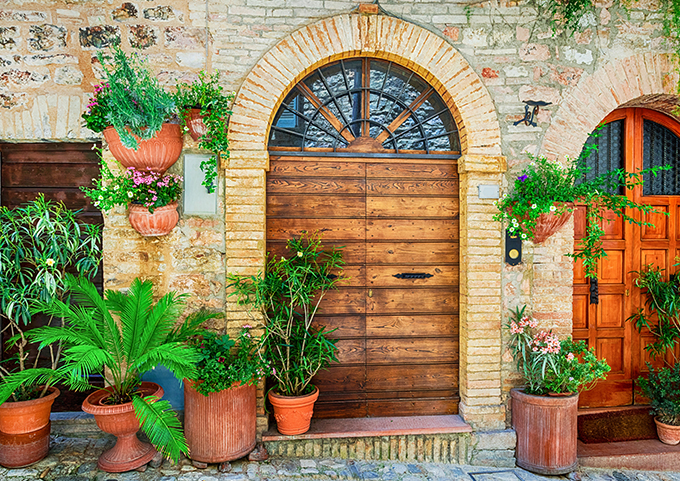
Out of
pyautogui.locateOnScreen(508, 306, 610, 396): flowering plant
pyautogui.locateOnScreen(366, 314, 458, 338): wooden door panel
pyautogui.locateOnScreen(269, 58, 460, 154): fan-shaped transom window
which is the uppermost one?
pyautogui.locateOnScreen(269, 58, 460, 154): fan-shaped transom window

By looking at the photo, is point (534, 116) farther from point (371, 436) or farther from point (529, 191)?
point (371, 436)

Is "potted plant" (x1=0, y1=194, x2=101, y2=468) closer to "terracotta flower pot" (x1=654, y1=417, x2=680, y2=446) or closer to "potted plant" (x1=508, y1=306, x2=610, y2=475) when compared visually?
"potted plant" (x1=508, y1=306, x2=610, y2=475)

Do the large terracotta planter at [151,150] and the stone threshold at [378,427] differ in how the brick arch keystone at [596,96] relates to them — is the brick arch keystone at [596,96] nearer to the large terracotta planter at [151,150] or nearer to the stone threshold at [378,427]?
the stone threshold at [378,427]

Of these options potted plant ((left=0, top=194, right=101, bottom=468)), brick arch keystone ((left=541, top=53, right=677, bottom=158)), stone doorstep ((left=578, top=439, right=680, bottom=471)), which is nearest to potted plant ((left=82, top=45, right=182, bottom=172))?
potted plant ((left=0, top=194, right=101, bottom=468))

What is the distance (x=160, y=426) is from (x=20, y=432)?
3.86 feet

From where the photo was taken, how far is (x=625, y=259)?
14.7 feet

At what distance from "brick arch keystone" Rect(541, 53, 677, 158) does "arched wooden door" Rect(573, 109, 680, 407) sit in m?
0.46

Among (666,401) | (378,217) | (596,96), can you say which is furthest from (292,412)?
(596,96)

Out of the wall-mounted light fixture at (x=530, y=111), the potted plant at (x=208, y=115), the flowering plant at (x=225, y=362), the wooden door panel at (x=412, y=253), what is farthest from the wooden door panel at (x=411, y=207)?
the flowering plant at (x=225, y=362)

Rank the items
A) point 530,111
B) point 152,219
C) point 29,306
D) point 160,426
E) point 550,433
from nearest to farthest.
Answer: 1. point 160,426
2. point 29,306
3. point 152,219
4. point 550,433
5. point 530,111

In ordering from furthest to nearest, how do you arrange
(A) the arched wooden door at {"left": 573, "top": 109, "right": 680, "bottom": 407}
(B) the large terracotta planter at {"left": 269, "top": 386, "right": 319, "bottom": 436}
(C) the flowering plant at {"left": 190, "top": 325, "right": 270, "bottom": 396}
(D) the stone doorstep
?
(A) the arched wooden door at {"left": 573, "top": 109, "right": 680, "bottom": 407}, (D) the stone doorstep, (B) the large terracotta planter at {"left": 269, "top": 386, "right": 319, "bottom": 436}, (C) the flowering plant at {"left": 190, "top": 325, "right": 270, "bottom": 396}

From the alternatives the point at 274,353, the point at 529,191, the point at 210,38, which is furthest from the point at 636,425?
the point at 210,38

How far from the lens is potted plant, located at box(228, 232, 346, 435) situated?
359cm

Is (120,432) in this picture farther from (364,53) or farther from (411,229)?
(364,53)
